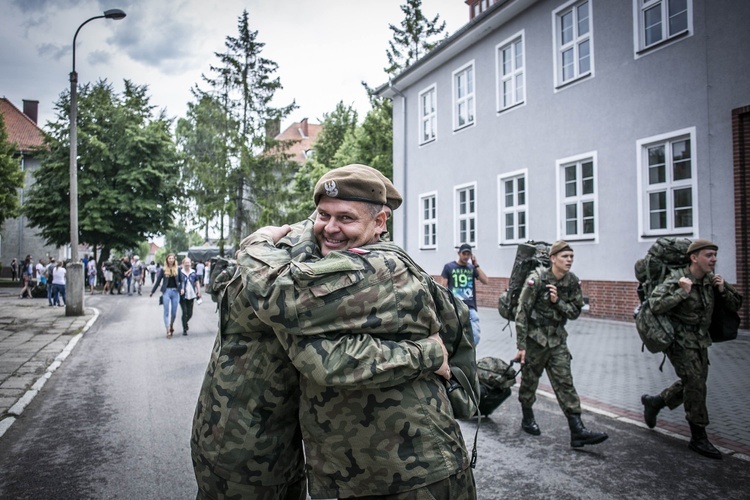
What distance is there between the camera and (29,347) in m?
9.84

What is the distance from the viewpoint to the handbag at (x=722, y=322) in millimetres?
4840

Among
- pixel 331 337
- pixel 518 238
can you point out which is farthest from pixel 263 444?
pixel 518 238

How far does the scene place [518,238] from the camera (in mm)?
16594

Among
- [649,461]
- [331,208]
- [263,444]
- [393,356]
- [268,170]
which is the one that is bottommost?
[649,461]

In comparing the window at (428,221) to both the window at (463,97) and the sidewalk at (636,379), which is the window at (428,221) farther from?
the sidewalk at (636,379)

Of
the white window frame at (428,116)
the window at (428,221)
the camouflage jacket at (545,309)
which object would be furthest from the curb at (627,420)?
the white window frame at (428,116)

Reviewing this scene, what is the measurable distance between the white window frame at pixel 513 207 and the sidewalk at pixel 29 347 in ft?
41.2

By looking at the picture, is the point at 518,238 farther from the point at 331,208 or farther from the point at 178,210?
the point at 178,210

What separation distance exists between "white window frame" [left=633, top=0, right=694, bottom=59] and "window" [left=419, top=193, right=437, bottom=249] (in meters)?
9.80

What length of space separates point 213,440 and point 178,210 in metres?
33.1

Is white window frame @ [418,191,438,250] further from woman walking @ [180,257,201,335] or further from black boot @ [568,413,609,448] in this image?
black boot @ [568,413,609,448]

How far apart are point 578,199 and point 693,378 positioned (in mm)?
10419

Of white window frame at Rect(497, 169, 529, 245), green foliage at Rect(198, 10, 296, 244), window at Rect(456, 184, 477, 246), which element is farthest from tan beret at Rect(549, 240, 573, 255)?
green foliage at Rect(198, 10, 296, 244)

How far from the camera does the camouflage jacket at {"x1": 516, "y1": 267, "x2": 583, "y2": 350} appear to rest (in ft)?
17.0
